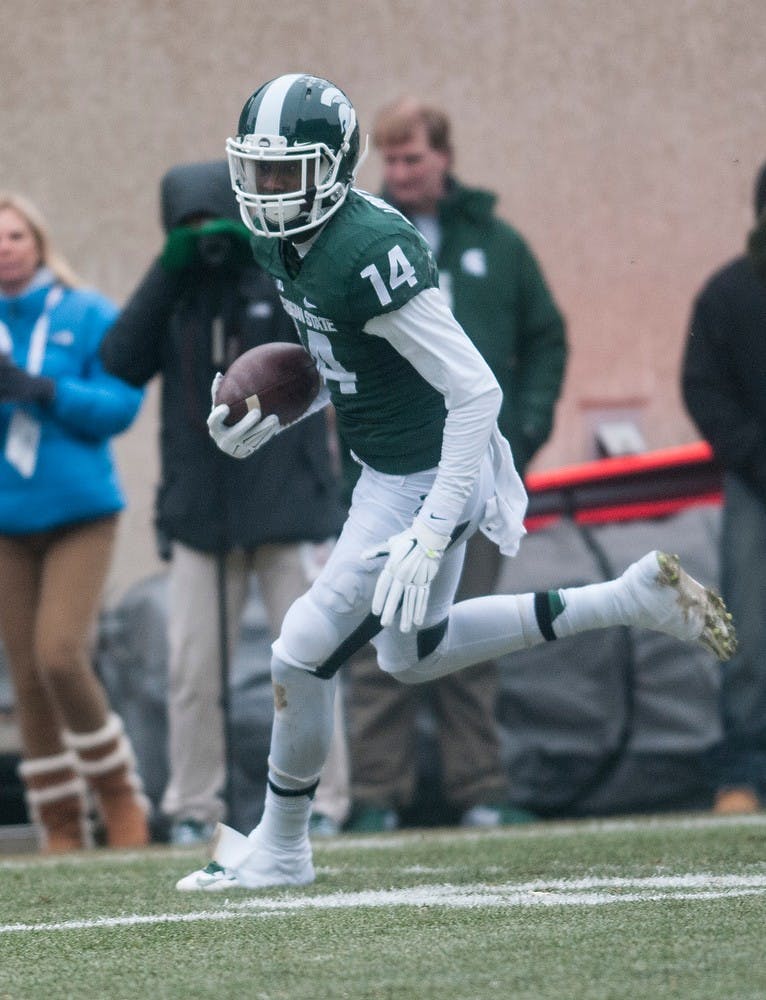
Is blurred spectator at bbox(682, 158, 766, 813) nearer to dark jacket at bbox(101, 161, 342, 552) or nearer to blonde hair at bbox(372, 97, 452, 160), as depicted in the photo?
blonde hair at bbox(372, 97, 452, 160)

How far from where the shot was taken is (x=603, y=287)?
28.4 ft

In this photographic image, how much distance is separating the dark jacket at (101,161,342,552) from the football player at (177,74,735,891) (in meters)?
1.20

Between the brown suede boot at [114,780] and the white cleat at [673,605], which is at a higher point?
the white cleat at [673,605]

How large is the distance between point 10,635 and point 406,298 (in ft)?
7.37

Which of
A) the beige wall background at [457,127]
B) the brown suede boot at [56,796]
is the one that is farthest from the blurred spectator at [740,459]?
the beige wall background at [457,127]

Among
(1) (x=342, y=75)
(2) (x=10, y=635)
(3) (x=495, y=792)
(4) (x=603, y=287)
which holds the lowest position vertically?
(3) (x=495, y=792)

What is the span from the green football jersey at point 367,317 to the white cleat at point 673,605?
46cm

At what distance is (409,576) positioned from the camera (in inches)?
139

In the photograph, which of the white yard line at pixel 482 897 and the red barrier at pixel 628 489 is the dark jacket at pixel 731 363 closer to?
the red barrier at pixel 628 489

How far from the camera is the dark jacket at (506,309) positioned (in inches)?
220

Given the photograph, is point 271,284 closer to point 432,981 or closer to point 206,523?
point 206,523

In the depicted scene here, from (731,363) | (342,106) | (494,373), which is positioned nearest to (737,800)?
(731,363)

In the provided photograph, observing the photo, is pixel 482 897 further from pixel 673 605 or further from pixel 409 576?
pixel 673 605

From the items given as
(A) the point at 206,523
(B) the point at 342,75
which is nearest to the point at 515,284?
(A) the point at 206,523
